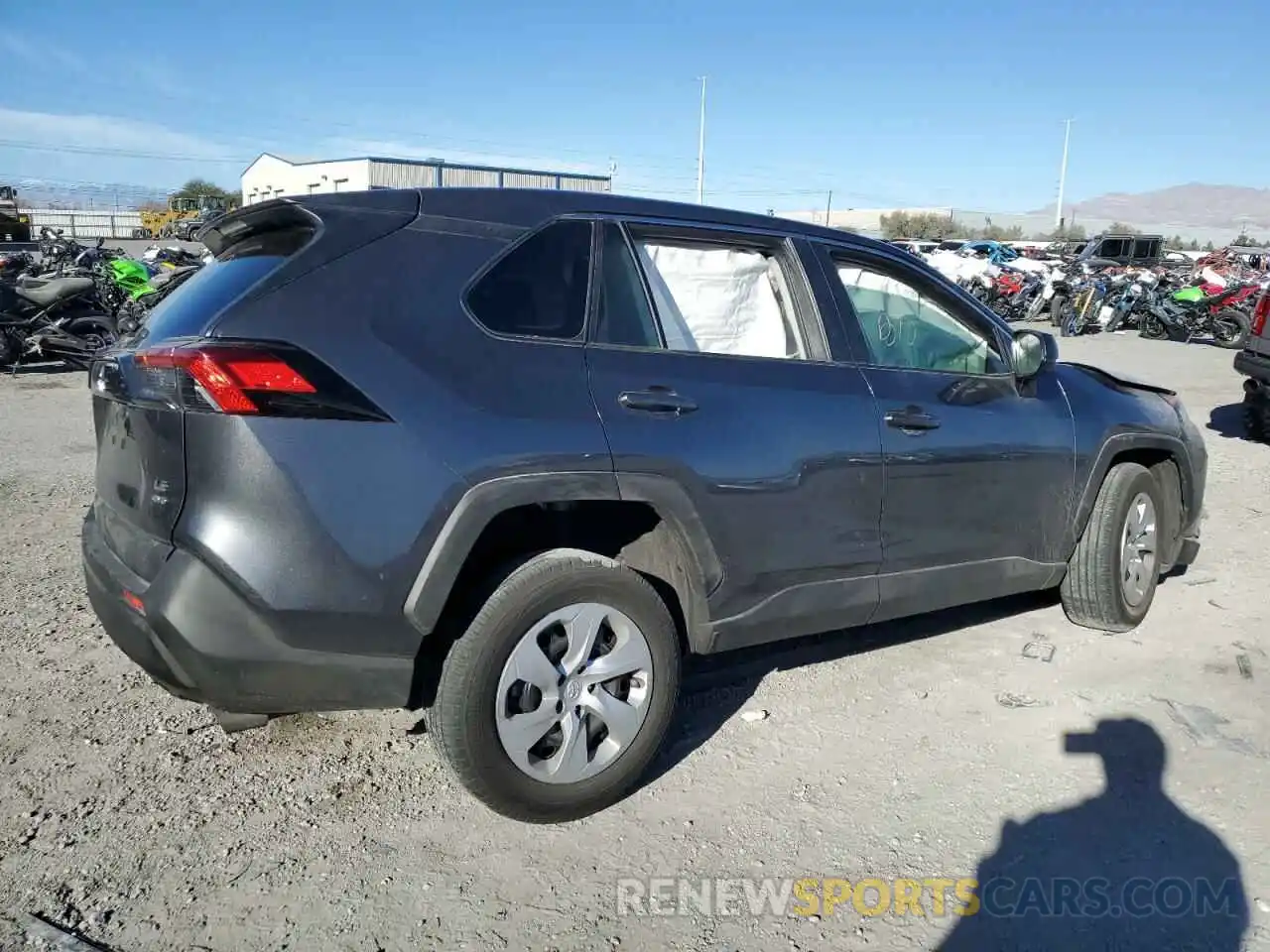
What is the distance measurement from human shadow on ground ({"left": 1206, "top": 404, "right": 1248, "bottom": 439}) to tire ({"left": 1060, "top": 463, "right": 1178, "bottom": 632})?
20.4 feet

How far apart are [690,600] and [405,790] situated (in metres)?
1.09

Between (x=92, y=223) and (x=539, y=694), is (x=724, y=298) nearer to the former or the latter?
(x=539, y=694)

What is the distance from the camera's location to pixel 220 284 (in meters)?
2.81

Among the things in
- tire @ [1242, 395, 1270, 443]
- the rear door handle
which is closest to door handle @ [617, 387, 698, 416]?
the rear door handle

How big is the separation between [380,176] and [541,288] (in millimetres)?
47128

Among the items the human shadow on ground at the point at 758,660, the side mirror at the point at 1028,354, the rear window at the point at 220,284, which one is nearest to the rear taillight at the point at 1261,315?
the human shadow on ground at the point at 758,660

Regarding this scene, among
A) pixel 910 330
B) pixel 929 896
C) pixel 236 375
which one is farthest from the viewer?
pixel 910 330

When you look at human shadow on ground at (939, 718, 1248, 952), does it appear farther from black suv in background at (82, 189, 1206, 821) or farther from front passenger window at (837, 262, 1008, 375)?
front passenger window at (837, 262, 1008, 375)

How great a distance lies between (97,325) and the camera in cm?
1148

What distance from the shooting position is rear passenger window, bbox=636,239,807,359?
3.39 m

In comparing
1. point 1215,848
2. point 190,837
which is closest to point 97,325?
point 190,837

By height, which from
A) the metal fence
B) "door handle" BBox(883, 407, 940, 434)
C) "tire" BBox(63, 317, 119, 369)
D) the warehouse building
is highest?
the warehouse building

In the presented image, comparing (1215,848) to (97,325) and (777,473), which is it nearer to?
(777,473)

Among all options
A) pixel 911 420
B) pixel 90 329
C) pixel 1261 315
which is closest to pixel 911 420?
pixel 911 420
